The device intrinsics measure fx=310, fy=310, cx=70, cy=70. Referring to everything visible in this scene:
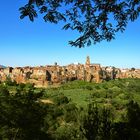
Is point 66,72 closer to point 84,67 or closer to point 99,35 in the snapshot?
point 84,67

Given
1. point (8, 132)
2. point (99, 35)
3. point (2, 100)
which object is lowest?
point (8, 132)

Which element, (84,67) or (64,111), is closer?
(64,111)

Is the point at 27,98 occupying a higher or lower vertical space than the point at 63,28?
lower

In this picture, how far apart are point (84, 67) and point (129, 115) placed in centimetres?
11517

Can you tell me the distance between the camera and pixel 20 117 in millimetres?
11859

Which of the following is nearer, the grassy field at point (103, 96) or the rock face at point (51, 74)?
the grassy field at point (103, 96)

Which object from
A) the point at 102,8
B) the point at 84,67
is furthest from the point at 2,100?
the point at 84,67

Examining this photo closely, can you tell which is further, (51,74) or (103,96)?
(51,74)

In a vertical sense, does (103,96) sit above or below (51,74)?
below

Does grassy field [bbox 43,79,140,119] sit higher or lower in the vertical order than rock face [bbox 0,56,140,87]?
lower

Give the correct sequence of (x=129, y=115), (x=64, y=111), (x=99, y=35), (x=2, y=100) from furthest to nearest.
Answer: (x=64, y=111)
(x=129, y=115)
(x=2, y=100)
(x=99, y=35)

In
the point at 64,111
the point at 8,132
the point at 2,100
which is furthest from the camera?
the point at 64,111

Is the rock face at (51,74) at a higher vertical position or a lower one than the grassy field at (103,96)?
higher

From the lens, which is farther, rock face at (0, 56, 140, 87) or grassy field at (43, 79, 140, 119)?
rock face at (0, 56, 140, 87)
